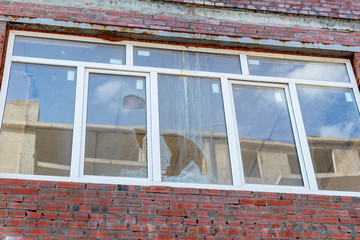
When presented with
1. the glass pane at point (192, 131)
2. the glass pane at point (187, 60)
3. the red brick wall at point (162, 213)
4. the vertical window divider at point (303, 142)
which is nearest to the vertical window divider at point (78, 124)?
the red brick wall at point (162, 213)

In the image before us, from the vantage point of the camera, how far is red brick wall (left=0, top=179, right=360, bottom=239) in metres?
A: 4.52

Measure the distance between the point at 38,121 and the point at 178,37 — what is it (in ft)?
6.72

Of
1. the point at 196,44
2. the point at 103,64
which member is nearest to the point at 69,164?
the point at 103,64

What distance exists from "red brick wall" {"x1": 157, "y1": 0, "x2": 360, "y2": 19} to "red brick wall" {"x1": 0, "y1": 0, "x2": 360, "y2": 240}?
272 cm

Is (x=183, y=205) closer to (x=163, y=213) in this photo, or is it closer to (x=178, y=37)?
(x=163, y=213)

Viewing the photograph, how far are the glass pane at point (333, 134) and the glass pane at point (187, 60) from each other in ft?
3.21

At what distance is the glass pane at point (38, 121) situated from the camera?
4953 mm

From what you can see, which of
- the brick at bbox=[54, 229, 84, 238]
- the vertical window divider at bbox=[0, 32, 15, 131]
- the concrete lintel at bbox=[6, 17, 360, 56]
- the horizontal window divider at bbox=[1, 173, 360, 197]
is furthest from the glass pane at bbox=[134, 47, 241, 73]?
the brick at bbox=[54, 229, 84, 238]

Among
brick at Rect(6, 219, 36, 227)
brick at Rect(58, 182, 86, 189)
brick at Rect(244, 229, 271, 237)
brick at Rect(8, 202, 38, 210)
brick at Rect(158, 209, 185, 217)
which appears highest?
brick at Rect(58, 182, 86, 189)

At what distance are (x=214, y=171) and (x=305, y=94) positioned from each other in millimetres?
1702

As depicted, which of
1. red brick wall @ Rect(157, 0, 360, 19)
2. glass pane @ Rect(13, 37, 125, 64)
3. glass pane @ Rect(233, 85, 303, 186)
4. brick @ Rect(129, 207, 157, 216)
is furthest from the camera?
red brick wall @ Rect(157, 0, 360, 19)

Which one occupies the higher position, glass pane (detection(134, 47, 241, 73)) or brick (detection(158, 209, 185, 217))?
glass pane (detection(134, 47, 241, 73))

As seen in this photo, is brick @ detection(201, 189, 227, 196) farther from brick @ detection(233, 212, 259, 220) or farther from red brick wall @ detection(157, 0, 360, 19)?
red brick wall @ detection(157, 0, 360, 19)

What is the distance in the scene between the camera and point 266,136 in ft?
18.5
